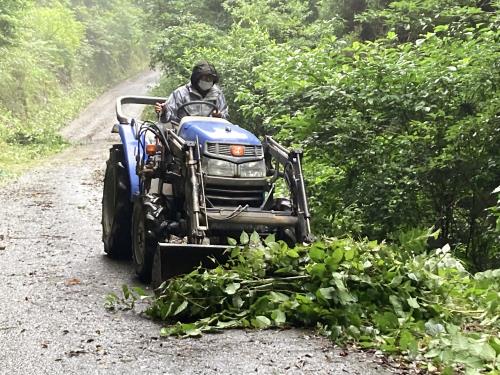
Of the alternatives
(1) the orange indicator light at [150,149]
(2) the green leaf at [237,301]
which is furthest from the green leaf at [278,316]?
(1) the orange indicator light at [150,149]

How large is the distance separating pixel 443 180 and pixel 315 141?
5.08 ft

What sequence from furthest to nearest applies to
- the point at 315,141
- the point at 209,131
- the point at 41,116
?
the point at 41,116
the point at 315,141
the point at 209,131

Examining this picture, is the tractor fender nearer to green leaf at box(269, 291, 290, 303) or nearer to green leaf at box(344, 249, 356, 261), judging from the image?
green leaf at box(269, 291, 290, 303)

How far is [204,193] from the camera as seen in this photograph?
20.6 feet

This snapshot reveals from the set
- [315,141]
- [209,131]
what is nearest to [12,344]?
[209,131]

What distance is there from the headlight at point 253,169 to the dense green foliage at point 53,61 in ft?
46.0

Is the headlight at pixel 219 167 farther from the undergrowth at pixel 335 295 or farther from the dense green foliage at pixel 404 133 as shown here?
the dense green foliage at pixel 404 133

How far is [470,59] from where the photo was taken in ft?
23.2

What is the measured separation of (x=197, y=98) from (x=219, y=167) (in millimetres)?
1554

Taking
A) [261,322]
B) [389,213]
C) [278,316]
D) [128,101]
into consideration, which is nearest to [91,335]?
[261,322]

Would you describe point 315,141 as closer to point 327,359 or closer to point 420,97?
point 420,97

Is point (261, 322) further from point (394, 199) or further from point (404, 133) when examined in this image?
point (404, 133)

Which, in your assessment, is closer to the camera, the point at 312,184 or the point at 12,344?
the point at 12,344

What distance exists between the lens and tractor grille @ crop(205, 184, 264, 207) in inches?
259
